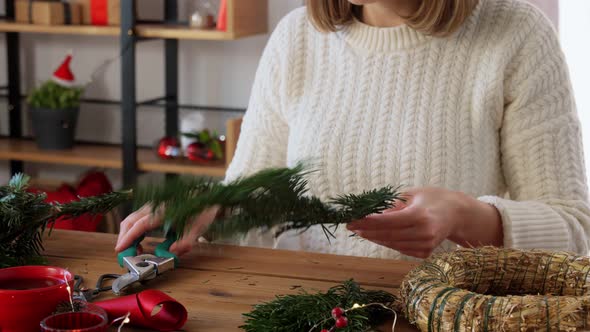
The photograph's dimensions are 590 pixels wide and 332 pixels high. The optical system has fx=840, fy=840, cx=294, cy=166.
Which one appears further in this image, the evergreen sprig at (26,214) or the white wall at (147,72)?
the white wall at (147,72)

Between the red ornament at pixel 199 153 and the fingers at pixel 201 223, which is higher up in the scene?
the fingers at pixel 201 223

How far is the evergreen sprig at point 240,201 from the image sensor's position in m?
0.79

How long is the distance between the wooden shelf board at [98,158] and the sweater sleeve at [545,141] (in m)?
1.44

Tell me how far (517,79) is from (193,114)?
1.80m

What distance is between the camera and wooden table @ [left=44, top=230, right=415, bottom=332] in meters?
0.97

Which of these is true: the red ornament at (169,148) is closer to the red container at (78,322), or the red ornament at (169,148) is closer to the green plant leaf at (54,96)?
the green plant leaf at (54,96)

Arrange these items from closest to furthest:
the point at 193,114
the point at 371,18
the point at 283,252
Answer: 1. the point at 283,252
2. the point at 371,18
3. the point at 193,114

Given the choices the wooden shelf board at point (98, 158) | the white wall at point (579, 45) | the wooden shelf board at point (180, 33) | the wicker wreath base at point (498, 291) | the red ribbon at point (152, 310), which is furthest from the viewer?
the wooden shelf board at point (98, 158)

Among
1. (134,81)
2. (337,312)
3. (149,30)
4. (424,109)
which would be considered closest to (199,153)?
(134,81)

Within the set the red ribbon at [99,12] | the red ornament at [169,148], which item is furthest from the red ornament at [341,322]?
the red ribbon at [99,12]

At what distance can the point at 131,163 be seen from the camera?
2836 millimetres

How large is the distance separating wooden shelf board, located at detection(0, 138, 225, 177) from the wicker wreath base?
1.87 m

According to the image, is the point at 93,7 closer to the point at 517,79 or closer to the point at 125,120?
the point at 125,120

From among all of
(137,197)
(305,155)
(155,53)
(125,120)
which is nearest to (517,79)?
(305,155)
